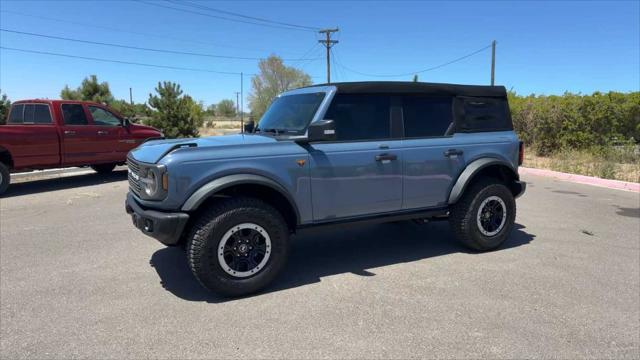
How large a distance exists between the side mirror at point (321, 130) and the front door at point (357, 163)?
22 cm

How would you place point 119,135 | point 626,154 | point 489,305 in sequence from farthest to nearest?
point 626,154
point 119,135
point 489,305

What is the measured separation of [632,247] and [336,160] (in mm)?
4098

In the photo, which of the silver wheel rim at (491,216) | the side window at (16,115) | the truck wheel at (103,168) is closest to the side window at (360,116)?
the silver wheel rim at (491,216)

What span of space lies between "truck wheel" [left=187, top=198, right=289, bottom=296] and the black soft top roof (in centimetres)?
152

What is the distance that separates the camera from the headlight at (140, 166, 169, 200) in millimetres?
3703

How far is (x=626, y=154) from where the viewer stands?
13.5 meters

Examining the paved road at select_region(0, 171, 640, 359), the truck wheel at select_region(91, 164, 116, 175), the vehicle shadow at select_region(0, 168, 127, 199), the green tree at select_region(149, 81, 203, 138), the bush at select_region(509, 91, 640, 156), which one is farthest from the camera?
the green tree at select_region(149, 81, 203, 138)

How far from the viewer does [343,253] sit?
17.2 feet

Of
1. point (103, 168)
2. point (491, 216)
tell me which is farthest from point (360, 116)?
point (103, 168)

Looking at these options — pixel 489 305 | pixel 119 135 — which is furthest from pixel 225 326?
pixel 119 135

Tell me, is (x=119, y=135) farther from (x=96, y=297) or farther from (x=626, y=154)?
(x=626, y=154)

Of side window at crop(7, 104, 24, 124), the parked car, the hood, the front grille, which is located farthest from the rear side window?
side window at crop(7, 104, 24, 124)

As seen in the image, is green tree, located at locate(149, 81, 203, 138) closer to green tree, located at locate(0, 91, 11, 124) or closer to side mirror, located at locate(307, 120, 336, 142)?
green tree, located at locate(0, 91, 11, 124)

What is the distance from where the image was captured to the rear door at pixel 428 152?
476cm
